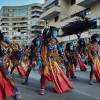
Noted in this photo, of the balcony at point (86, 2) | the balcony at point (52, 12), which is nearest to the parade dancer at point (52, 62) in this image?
the balcony at point (86, 2)

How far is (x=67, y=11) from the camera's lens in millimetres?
53188

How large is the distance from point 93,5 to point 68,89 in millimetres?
34664

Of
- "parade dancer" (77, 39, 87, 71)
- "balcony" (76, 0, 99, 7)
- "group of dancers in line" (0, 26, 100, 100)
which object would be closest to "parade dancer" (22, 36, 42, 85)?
"group of dancers in line" (0, 26, 100, 100)

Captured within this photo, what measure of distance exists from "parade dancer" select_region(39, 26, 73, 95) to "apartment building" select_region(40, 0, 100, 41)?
1252 inches

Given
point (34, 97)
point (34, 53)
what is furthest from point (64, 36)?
point (34, 97)

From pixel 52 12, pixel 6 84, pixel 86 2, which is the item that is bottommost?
pixel 6 84

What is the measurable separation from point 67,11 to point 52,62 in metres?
45.6

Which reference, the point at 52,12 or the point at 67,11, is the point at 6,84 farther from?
the point at 52,12

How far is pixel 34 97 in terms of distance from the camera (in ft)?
24.4

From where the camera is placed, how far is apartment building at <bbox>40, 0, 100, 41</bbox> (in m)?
41.2

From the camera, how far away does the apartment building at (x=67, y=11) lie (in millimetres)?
41237

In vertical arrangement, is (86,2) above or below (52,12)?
above

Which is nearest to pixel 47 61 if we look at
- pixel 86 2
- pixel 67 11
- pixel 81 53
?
pixel 81 53

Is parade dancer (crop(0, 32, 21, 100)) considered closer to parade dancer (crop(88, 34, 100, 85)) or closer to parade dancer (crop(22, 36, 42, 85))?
parade dancer (crop(22, 36, 42, 85))
